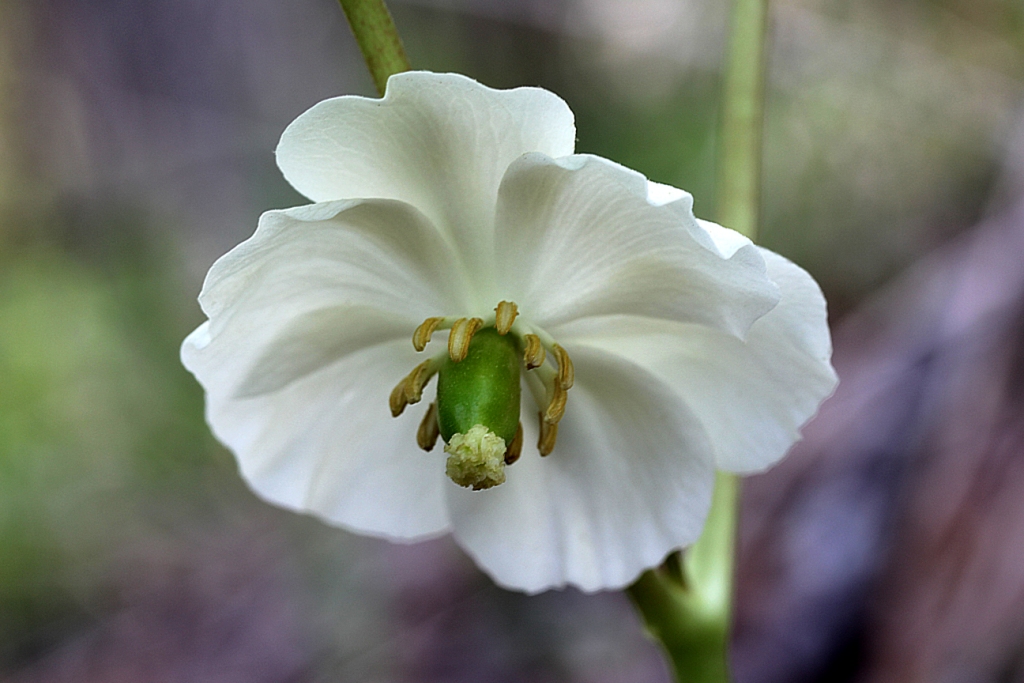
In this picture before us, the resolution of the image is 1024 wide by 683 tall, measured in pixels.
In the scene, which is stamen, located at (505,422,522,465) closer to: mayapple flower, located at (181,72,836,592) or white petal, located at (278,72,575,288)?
mayapple flower, located at (181,72,836,592)

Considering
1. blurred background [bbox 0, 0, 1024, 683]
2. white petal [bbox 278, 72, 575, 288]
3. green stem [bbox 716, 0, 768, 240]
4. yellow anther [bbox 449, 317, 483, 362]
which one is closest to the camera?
white petal [bbox 278, 72, 575, 288]

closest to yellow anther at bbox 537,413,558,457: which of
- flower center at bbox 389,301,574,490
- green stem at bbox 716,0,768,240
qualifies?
flower center at bbox 389,301,574,490

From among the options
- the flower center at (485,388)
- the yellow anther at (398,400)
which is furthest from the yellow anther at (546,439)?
the yellow anther at (398,400)

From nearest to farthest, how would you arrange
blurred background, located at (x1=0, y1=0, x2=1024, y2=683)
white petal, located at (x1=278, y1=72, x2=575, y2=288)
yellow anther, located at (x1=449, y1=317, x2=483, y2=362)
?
1. white petal, located at (x1=278, y1=72, x2=575, y2=288)
2. yellow anther, located at (x1=449, y1=317, x2=483, y2=362)
3. blurred background, located at (x1=0, y1=0, x2=1024, y2=683)

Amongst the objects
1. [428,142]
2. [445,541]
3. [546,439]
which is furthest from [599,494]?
[445,541]

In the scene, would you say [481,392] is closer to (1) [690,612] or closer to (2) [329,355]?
(2) [329,355]

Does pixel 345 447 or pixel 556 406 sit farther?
pixel 345 447

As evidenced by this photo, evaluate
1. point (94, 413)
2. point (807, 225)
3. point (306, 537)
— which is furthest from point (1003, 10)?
point (94, 413)
